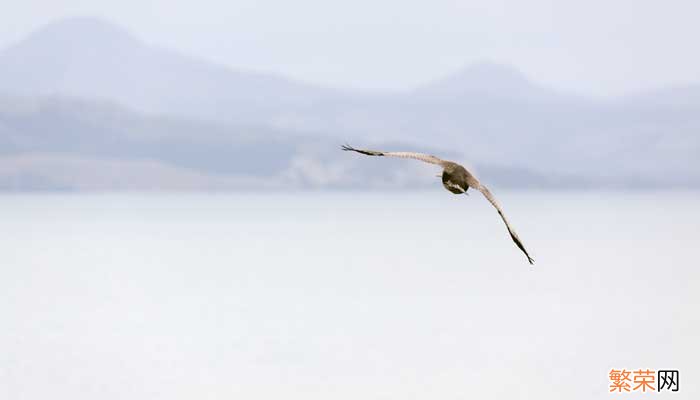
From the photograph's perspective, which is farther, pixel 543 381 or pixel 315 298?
pixel 315 298

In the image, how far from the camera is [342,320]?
43938 millimetres

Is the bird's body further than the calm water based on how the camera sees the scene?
No

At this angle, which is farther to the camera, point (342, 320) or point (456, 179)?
point (342, 320)

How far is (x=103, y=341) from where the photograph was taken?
3925 cm

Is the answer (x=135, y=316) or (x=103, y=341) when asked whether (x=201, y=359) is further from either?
(x=135, y=316)

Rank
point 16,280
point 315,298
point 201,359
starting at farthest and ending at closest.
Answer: point 16,280, point 315,298, point 201,359

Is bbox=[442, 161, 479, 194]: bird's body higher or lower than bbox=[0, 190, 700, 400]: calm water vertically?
higher

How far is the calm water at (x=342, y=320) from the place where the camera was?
32375mm

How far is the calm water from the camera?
32.4m

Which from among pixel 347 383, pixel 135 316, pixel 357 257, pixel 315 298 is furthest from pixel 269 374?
pixel 357 257

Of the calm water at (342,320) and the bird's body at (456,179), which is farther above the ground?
the bird's body at (456,179)

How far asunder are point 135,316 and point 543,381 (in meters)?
18.8

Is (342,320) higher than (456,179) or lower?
lower

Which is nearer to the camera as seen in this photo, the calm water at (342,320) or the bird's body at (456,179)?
the bird's body at (456,179)
